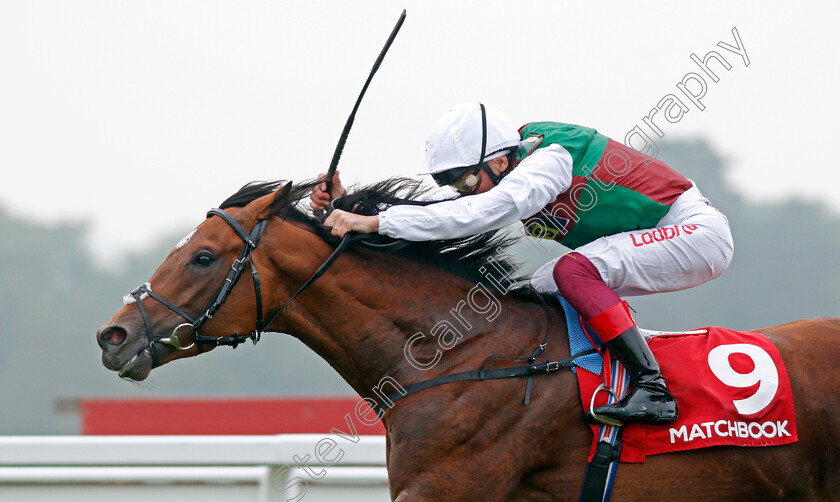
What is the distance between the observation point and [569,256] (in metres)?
2.80

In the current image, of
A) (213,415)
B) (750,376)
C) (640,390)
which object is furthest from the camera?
(213,415)

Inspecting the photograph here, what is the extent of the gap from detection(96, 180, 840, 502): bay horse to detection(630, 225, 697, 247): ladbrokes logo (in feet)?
1.32

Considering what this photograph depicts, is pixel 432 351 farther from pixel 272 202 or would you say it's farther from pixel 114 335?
pixel 114 335

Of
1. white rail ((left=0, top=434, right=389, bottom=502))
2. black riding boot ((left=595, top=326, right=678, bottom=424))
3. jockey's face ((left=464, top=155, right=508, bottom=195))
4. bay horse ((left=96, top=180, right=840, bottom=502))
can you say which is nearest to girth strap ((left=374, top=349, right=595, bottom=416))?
bay horse ((left=96, top=180, right=840, bottom=502))

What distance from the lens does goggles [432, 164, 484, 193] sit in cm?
290

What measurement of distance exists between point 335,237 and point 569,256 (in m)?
0.84

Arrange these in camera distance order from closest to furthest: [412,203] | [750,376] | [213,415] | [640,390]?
1. [640,390]
2. [750,376]
3. [412,203]
4. [213,415]

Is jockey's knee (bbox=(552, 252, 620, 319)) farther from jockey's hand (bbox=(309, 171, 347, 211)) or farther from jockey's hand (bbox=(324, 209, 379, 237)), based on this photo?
jockey's hand (bbox=(309, 171, 347, 211))

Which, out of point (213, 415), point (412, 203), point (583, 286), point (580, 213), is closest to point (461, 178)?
A: point (412, 203)

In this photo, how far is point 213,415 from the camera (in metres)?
5.35

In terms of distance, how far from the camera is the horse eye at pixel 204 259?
2.68 meters

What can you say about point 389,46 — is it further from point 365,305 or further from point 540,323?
point 540,323

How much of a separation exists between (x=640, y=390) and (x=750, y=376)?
43cm

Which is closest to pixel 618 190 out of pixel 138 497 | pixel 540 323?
pixel 540 323
